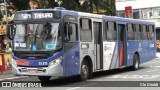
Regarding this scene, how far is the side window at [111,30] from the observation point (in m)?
19.9

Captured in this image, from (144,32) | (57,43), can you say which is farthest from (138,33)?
(57,43)

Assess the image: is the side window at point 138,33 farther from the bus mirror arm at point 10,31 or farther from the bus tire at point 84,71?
the bus mirror arm at point 10,31

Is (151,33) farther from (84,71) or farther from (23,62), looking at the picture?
(23,62)

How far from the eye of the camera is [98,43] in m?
18.9

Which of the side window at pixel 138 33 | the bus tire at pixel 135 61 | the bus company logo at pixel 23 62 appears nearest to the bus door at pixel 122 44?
the bus tire at pixel 135 61

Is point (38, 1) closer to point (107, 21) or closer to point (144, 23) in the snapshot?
point (144, 23)

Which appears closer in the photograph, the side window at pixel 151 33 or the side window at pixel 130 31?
the side window at pixel 130 31

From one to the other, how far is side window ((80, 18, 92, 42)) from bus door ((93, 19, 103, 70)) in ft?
1.98

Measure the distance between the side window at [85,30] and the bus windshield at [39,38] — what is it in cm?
181

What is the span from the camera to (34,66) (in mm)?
15570

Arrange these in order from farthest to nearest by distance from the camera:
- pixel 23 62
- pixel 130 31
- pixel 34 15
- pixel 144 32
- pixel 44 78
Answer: pixel 144 32 < pixel 130 31 < pixel 44 78 < pixel 34 15 < pixel 23 62

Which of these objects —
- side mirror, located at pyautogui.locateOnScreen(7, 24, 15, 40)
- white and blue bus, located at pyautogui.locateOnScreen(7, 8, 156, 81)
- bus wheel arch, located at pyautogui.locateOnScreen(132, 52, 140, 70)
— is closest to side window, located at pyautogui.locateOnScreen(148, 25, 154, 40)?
bus wheel arch, located at pyautogui.locateOnScreen(132, 52, 140, 70)

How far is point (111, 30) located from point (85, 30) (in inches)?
121

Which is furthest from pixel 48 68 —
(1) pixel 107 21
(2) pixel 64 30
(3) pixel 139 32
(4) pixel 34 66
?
(3) pixel 139 32
